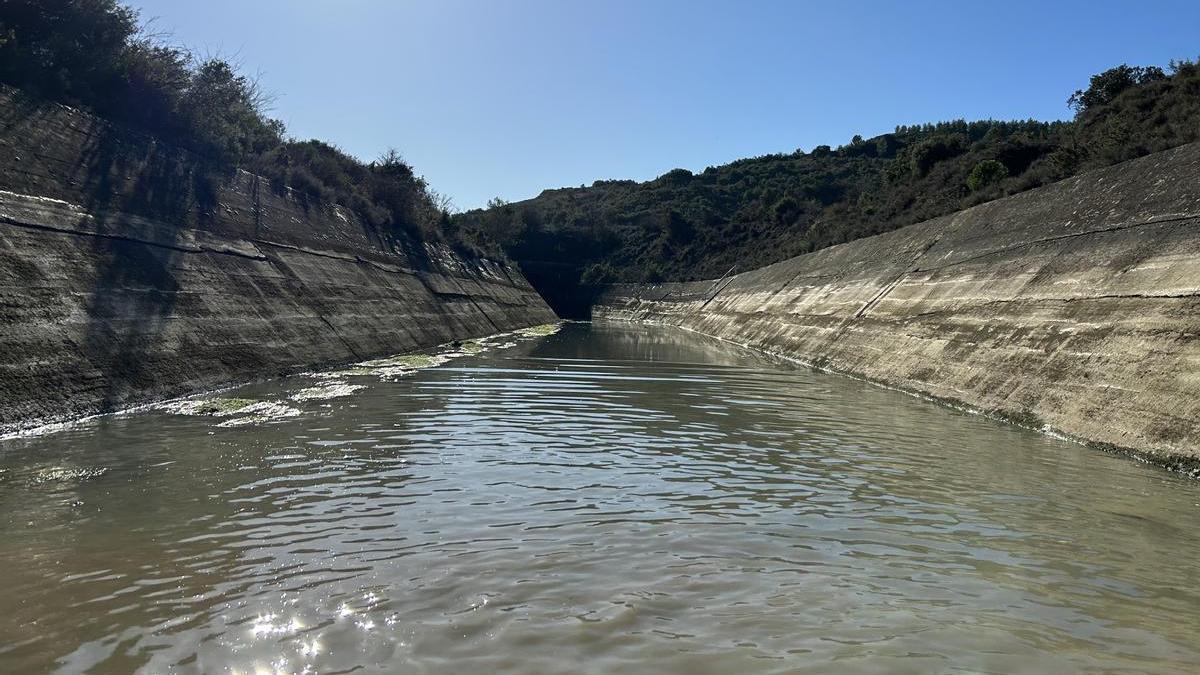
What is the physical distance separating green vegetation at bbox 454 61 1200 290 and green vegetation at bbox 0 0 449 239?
27.8m

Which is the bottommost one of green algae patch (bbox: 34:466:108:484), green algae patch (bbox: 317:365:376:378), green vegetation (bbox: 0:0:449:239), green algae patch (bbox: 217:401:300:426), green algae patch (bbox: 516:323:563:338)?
green algae patch (bbox: 34:466:108:484)

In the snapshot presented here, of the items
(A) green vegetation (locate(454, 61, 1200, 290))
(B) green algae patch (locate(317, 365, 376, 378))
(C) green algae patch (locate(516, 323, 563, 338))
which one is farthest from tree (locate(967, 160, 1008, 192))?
(B) green algae patch (locate(317, 365, 376, 378))

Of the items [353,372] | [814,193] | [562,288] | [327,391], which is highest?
[814,193]

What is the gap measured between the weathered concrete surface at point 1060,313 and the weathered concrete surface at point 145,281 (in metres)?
15.1

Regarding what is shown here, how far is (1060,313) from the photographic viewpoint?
46.2 ft

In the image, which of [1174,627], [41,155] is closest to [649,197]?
[41,155]

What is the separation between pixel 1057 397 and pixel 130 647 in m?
13.3

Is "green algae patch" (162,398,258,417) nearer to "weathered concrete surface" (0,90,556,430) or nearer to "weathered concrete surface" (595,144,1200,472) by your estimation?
"weathered concrete surface" (0,90,556,430)

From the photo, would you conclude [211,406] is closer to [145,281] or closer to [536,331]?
[145,281]

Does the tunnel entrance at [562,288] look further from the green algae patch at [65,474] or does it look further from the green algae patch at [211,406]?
the green algae patch at [65,474]

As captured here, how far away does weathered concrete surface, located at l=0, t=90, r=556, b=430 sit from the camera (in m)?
11.0

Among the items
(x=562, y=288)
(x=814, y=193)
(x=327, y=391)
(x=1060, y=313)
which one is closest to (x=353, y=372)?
(x=327, y=391)

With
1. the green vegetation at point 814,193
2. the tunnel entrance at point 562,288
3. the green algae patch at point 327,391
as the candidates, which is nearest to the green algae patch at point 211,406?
the green algae patch at point 327,391

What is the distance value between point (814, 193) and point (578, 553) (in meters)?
98.7
